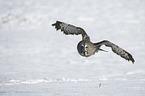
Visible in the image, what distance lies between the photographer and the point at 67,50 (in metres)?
10.8

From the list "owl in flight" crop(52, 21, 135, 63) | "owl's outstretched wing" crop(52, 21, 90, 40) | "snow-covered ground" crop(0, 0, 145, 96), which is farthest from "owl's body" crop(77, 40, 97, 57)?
"snow-covered ground" crop(0, 0, 145, 96)

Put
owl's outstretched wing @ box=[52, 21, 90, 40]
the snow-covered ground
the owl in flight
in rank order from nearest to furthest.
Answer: the owl in flight < owl's outstretched wing @ box=[52, 21, 90, 40] < the snow-covered ground

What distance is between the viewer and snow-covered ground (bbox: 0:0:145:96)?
5312 mm

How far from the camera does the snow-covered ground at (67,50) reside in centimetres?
531

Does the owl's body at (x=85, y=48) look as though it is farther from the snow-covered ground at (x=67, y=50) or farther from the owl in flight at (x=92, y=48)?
the snow-covered ground at (x=67, y=50)

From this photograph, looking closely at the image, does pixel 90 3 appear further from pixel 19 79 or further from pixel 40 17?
pixel 19 79

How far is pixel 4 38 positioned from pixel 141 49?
637 cm

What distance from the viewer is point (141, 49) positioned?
1079 centimetres

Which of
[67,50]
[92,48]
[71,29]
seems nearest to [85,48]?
[92,48]

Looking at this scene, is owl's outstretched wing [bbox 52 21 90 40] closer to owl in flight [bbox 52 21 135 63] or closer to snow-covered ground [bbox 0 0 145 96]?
owl in flight [bbox 52 21 135 63]

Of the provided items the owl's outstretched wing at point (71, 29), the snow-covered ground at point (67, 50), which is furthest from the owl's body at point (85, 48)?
the snow-covered ground at point (67, 50)

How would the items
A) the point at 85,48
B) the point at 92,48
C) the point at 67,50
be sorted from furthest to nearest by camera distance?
1. the point at 67,50
2. the point at 92,48
3. the point at 85,48

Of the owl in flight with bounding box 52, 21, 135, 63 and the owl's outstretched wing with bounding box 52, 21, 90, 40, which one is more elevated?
the owl's outstretched wing with bounding box 52, 21, 90, 40

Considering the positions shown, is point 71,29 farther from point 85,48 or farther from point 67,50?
point 67,50
